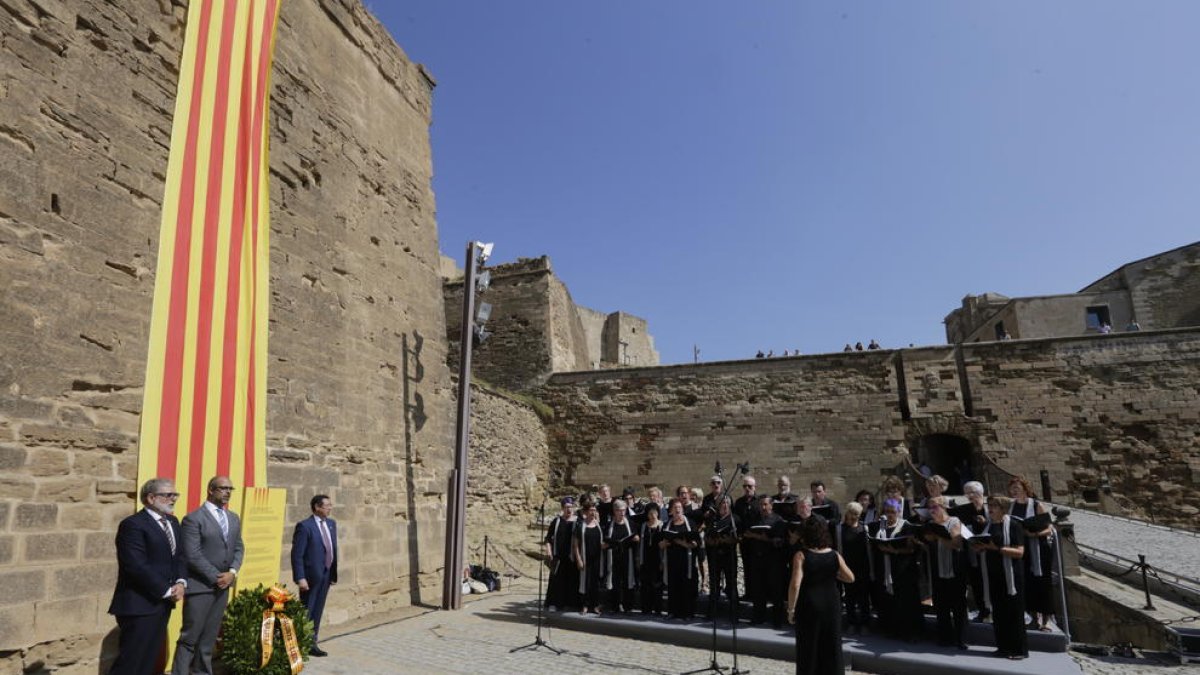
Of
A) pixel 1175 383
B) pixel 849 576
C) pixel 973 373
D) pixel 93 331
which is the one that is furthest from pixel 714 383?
pixel 93 331

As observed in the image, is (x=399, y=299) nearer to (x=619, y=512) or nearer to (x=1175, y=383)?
(x=619, y=512)

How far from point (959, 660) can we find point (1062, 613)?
1.78 m

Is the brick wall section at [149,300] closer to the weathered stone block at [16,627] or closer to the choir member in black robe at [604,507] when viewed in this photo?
the weathered stone block at [16,627]

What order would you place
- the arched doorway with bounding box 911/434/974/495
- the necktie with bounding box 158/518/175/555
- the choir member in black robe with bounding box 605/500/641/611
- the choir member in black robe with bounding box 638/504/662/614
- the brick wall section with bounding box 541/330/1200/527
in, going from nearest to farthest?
the necktie with bounding box 158/518/175/555, the choir member in black robe with bounding box 638/504/662/614, the choir member in black robe with bounding box 605/500/641/611, the brick wall section with bounding box 541/330/1200/527, the arched doorway with bounding box 911/434/974/495

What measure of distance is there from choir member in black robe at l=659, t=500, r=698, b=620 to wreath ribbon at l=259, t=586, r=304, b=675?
4.22m

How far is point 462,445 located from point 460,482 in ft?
1.67

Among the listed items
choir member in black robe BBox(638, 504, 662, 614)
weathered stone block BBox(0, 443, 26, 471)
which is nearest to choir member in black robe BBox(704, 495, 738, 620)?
choir member in black robe BBox(638, 504, 662, 614)

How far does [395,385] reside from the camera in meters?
9.53

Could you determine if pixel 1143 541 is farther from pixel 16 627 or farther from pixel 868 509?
pixel 16 627

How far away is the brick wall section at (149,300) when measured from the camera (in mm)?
4992

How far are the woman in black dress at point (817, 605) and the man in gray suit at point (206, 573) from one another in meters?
4.23

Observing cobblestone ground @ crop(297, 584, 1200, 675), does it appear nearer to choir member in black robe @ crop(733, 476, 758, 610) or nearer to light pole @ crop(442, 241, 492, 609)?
light pole @ crop(442, 241, 492, 609)

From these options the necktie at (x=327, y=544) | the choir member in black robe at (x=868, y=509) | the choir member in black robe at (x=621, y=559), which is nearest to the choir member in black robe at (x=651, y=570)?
the choir member in black robe at (x=621, y=559)

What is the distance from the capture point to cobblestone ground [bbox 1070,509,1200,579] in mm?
10531
